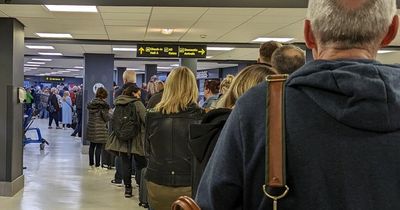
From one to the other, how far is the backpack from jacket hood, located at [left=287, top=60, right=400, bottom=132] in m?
5.03

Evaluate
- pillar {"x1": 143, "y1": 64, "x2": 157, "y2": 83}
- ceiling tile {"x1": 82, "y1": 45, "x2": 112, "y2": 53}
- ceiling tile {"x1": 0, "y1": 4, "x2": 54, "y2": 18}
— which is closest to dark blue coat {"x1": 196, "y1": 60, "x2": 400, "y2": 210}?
ceiling tile {"x1": 0, "y1": 4, "x2": 54, "y2": 18}

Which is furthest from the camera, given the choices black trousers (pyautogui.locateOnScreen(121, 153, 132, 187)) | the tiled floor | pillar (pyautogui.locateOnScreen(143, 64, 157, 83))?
pillar (pyautogui.locateOnScreen(143, 64, 157, 83))

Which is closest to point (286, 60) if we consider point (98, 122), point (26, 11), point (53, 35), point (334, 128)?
point (334, 128)

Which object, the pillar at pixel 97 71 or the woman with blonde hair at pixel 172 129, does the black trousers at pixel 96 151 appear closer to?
the pillar at pixel 97 71

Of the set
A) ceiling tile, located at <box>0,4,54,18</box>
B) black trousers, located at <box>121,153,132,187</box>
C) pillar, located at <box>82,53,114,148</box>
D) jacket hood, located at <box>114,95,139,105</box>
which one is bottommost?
black trousers, located at <box>121,153,132,187</box>

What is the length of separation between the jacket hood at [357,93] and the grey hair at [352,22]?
0.06 metres

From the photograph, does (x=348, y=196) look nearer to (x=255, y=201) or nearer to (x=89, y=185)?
(x=255, y=201)

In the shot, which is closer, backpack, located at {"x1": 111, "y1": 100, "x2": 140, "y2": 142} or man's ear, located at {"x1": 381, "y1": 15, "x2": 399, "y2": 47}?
man's ear, located at {"x1": 381, "y1": 15, "x2": 399, "y2": 47}

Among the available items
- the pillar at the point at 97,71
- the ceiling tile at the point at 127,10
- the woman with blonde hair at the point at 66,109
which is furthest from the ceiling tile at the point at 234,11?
the woman with blonde hair at the point at 66,109

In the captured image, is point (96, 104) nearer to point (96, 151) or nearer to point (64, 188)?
point (96, 151)

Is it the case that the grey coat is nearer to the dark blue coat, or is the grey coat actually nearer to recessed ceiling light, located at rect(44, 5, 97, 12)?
recessed ceiling light, located at rect(44, 5, 97, 12)

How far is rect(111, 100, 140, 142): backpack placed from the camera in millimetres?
5875

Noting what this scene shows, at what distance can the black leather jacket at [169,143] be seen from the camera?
3439 millimetres

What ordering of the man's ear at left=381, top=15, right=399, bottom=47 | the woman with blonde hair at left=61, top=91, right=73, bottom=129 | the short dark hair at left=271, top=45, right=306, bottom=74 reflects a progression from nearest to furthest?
the man's ear at left=381, top=15, right=399, bottom=47 < the short dark hair at left=271, top=45, right=306, bottom=74 < the woman with blonde hair at left=61, top=91, right=73, bottom=129
